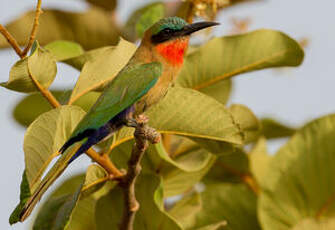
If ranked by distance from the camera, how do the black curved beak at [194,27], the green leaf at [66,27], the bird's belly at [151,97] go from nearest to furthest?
the bird's belly at [151,97]
the black curved beak at [194,27]
the green leaf at [66,27]

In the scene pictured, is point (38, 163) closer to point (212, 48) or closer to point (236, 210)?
point (212, 48)

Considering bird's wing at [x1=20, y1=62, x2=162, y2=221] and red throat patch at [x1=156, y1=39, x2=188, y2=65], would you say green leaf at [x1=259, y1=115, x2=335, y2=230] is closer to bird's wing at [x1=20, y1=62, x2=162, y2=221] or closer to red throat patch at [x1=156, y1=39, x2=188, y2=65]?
red throat patch at [x1=156, y1=39, x2=188, y2=65]

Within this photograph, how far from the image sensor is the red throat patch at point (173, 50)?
2289 millimetres

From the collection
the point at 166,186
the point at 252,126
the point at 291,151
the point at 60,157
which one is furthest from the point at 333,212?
the point at 60,157

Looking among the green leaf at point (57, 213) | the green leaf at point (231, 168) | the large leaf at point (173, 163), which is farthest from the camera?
the green leaf at point (231, 168)

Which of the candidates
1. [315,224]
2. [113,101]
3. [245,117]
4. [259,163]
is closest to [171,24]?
[113,101]

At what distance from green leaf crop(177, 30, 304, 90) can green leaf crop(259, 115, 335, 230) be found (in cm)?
44

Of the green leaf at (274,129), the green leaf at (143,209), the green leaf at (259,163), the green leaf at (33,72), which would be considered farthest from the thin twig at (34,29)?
the green leaf at (274,129)

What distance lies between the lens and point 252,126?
104 inches

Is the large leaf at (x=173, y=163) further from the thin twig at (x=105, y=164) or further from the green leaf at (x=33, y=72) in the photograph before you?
the green leaf at (x=33, y=72)

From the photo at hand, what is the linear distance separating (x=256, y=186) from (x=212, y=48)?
2.61 ft

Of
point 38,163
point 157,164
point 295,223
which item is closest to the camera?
point 38,163

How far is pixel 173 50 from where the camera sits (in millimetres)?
2318

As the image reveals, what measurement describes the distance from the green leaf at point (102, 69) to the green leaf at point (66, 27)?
3.53 feet
